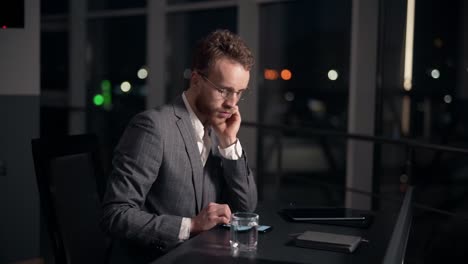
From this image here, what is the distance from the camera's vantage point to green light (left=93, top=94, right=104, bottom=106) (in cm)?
704

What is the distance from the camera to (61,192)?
1820 millimetres

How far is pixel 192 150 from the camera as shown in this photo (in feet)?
6.49

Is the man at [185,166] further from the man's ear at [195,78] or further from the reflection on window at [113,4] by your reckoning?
the reflection on window at [113,4]

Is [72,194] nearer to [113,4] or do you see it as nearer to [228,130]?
[228,130]

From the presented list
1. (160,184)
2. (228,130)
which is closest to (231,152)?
(228,130)

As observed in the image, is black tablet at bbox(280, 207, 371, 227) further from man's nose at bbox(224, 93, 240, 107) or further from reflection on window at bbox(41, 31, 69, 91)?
reflection on window at bbox(41, 31, 69, 91)

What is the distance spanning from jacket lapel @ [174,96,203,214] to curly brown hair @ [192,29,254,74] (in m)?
0.18

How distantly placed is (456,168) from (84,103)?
10997 millimetres

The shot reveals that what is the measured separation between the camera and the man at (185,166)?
5.66 ft

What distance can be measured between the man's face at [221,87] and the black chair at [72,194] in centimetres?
44

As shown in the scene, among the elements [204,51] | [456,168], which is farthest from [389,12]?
[456,168]

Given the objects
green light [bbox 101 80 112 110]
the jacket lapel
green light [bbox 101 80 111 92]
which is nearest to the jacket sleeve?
the jacket lapel

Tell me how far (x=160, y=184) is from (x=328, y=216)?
1.92ft

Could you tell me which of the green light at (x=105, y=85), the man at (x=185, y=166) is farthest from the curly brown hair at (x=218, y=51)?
the green light at (x=105, y=85)
